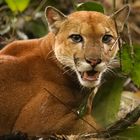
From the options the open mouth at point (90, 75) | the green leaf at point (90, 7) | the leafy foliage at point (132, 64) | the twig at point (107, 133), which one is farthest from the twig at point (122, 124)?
the green leaf at point (90, 7)

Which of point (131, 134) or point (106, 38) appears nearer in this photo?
point (131, 134)

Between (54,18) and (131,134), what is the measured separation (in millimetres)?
2042

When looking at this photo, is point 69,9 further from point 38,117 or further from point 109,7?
point 38,117

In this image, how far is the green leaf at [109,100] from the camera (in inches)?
296

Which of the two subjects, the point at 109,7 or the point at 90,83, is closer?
the point at 90,83

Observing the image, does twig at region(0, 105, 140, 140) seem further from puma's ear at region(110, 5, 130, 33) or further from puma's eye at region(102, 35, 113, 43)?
puma's ear at region(110, 5, 130, 33)

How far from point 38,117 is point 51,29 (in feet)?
3.33

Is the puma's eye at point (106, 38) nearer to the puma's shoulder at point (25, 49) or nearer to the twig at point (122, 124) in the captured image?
the puma's shoulder at point (25, 49)

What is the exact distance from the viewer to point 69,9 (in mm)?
12547

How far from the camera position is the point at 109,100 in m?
7.55

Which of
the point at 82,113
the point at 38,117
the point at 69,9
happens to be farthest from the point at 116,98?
the point at 69,9

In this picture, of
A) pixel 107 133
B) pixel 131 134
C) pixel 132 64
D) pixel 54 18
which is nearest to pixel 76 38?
pixel 54 18

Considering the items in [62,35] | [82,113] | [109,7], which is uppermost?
[62,35]

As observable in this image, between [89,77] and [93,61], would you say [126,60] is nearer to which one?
[93,61]
